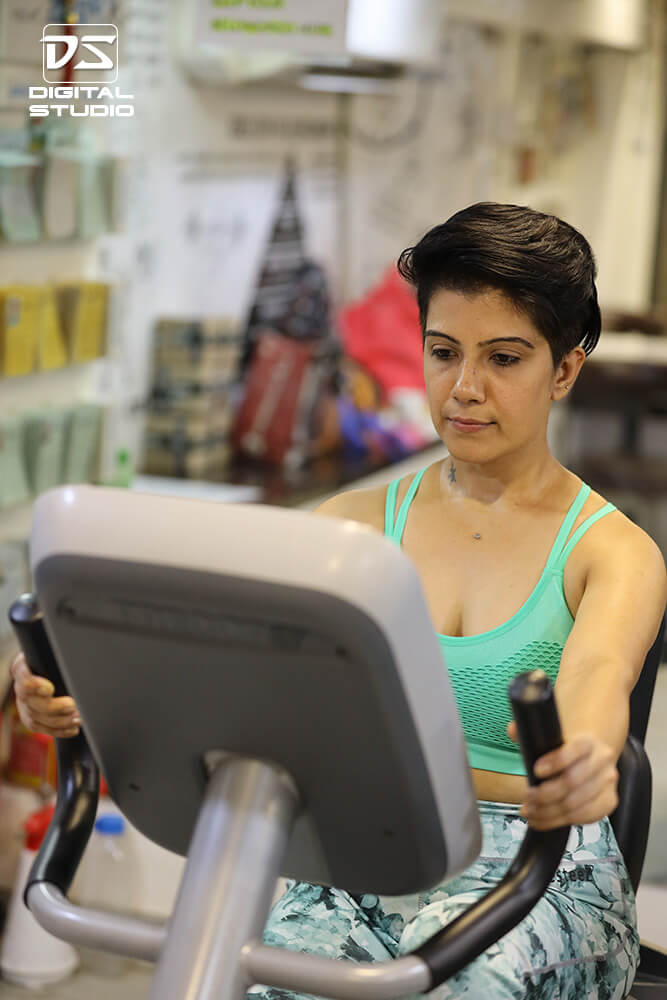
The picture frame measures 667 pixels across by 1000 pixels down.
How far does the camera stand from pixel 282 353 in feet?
13.0

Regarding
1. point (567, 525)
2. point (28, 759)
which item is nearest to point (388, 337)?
point (28, 759)

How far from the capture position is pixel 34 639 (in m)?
1.11

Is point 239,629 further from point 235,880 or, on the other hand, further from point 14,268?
point 14,268

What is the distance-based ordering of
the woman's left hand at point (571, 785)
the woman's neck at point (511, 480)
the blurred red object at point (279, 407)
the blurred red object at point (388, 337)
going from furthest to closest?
the blurred red object at point (388, 337) < the blurred red object at point (279, 407) < the woman's neck at point (511, 480) < the woman's left hand at point (571, 785)

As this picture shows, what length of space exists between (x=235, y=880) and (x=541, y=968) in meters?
0.39

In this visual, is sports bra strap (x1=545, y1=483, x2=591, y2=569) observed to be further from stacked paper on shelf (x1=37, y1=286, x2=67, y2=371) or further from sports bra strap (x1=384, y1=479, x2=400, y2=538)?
stacked paper on shelf (x1=37, y1=286, x2=67, y2=371)

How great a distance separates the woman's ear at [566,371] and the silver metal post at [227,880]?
60cm

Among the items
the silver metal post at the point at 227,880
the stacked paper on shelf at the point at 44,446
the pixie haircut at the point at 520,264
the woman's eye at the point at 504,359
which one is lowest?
the stacked paper on shelf at the point at 44,446

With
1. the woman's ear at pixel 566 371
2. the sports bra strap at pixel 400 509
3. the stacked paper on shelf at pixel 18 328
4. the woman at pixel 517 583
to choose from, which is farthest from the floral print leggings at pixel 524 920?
the stacked paper on shelf at pixel 18 328

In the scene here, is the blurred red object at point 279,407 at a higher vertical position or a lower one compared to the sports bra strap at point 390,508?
lower

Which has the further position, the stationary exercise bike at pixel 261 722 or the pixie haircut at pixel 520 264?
the pixie haircut at pixel 520 264

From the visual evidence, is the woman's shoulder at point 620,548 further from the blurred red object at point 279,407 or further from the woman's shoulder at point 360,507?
the blurred red object at point 279,407

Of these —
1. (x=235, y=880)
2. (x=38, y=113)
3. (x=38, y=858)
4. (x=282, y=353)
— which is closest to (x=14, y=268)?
(x=38, y=113)

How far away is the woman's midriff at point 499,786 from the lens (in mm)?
1380
